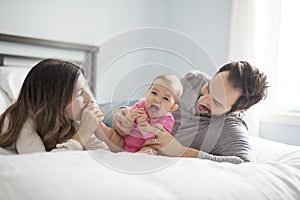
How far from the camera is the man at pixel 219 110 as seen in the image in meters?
1.14

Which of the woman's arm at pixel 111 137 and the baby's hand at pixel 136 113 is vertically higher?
the baby's hand at pixel 136 113

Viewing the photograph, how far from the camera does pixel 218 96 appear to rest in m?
1.18

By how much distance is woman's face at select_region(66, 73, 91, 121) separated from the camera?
42.9 inches

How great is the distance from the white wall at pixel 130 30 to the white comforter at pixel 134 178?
249mm

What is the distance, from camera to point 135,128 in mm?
1014

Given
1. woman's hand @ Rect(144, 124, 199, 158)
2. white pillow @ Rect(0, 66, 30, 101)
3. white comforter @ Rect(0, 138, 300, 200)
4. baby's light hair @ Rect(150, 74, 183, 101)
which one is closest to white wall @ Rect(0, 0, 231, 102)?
baby's light hair @ Rect(150, 74, 183, 101)

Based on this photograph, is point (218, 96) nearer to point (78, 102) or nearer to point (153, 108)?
point (153, 108)

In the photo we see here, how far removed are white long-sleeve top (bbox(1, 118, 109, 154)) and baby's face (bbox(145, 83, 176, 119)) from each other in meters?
0.17

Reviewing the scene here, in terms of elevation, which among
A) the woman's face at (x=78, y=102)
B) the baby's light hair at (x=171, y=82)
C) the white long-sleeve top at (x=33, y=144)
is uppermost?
the baby's light hair at (x=171, y=82)

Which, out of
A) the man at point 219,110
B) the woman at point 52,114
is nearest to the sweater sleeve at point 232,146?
the man at point 219,110

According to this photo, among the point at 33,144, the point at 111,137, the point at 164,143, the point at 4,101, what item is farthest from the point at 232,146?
Answer: the point at 4,101

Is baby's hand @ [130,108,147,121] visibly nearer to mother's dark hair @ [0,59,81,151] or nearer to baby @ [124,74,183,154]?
baby @ [124,74,183,154]

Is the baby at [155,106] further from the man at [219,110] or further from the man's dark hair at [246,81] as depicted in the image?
the man's dark hair at [246,81]

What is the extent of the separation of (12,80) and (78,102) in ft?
2.93
